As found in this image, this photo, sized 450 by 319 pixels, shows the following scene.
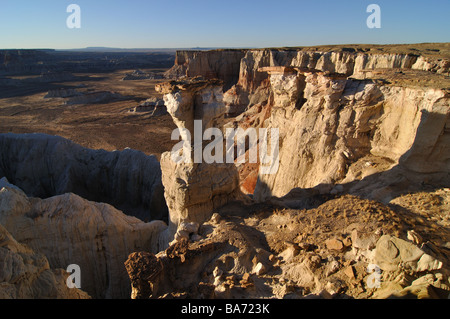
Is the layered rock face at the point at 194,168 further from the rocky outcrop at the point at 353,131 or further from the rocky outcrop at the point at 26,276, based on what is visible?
the rocky outcrop at the point at 353,131

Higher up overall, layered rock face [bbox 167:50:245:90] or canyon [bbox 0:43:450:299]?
layered rock face [bbox 167:50:245:90]

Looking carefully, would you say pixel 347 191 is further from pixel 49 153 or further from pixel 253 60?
pixel 253 60

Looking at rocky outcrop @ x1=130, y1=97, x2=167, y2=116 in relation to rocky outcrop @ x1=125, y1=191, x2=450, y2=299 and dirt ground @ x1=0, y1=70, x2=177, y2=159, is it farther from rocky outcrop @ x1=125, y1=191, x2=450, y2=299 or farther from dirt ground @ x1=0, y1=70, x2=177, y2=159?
rocky outcrop @ x1=125, y1=191, x2=450, y2=299

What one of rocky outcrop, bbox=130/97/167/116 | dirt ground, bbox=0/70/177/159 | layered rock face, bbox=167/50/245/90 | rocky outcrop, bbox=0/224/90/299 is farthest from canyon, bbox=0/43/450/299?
layered rock face, bbox=167/50/245/90

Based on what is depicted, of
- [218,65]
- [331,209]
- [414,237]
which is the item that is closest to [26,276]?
[331,209]

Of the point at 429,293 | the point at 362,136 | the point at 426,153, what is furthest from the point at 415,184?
the point at 429,293

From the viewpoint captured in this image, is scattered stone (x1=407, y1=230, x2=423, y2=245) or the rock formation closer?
the rock formation
